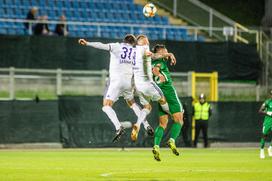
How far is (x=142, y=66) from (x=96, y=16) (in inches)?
713

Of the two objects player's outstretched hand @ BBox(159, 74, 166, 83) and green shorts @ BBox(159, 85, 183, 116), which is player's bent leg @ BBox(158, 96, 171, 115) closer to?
green shorts @ BBox(159, 85, 183, 116)

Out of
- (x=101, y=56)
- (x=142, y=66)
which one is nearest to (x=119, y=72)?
(x=142, y=66)

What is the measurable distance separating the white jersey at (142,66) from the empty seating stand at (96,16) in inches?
592

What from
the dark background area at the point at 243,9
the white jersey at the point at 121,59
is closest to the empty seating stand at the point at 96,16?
the dark background area at the point at 243,9

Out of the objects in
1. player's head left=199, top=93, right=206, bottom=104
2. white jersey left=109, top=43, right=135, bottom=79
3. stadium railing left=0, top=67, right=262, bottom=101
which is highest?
white jersey left=109, top=43, right=135, bottom=79

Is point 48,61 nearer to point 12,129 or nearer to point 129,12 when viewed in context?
point 12,129

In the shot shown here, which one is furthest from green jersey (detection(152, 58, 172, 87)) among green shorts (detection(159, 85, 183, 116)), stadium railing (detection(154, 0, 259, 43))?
stadium railing (detection(154, 0, 259, 43))

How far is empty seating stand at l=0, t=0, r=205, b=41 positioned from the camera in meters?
35.3

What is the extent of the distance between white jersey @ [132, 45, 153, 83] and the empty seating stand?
592 inches

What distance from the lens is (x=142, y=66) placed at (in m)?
19.6

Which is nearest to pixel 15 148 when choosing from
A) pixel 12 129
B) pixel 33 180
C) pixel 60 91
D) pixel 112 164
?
pixel 12 129

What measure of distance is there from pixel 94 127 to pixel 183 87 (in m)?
4.89

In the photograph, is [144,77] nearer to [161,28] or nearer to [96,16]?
[96,16]

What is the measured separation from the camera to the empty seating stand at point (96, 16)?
35.3 meters
